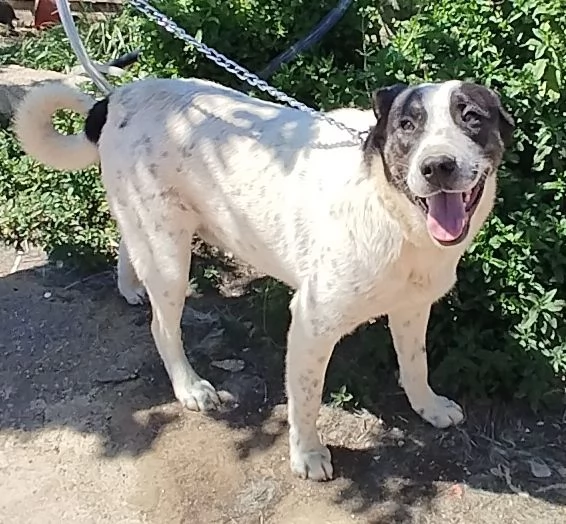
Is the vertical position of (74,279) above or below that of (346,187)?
below

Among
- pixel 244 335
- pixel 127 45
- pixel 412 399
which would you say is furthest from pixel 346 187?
pixel 127 45

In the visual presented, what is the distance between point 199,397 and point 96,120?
1.16m

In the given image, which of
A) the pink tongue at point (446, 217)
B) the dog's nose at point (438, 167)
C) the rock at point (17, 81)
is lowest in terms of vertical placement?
the rock at point (17, 81)

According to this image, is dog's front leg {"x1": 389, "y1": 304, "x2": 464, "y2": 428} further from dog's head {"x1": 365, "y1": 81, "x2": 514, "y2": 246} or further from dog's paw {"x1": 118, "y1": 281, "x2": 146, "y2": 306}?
dog's paw {"x1": 118, "y1": 281, "x2": 146, "y2": 306}

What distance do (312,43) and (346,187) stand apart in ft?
6.96

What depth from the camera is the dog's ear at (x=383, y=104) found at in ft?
10.0

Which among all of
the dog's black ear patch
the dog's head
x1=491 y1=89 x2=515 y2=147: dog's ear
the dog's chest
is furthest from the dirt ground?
x1=491 y1=89 x2=515 y2=147: dog's ear

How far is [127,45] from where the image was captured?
6926 millimetres

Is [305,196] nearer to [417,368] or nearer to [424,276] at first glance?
[424,276]

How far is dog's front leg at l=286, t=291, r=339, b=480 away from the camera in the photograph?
11.0ft

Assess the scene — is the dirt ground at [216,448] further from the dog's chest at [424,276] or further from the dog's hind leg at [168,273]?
the dog's chest at [424,276]

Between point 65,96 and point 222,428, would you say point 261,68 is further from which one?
point 222,428

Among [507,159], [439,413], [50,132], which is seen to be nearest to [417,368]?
[439,413]

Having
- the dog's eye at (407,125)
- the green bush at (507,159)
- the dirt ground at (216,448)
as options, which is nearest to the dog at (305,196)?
the dog's eye at (407,125)
